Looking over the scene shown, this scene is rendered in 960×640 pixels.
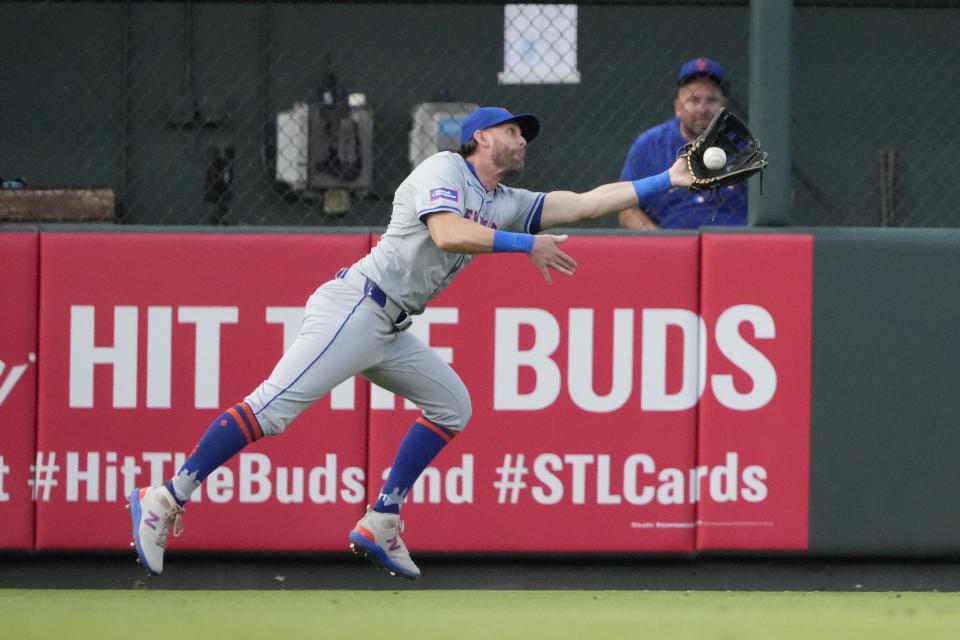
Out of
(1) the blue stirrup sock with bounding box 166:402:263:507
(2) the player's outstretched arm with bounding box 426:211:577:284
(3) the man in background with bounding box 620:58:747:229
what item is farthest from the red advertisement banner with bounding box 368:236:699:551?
(2) the player's outstretched arm with bounding box 426:211:577:284

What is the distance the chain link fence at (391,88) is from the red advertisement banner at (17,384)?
318 cm

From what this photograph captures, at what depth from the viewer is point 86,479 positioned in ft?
15.8

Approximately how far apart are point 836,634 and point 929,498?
1.33m

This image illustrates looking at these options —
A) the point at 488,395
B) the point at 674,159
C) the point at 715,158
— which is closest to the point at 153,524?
the point at 488,395

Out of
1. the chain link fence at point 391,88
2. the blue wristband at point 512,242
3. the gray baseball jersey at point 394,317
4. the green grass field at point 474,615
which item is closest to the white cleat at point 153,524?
the green grass field at point 474,615

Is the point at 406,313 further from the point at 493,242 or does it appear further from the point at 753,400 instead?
the point at 753,400

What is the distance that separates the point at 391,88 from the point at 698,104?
3.27m

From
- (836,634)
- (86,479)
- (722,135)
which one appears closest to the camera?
(836,634)

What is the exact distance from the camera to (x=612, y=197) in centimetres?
434

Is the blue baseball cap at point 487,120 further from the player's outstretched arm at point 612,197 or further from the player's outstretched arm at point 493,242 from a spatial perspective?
the player's outstretched arm at point 493,242

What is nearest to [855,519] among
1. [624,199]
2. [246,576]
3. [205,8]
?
[624,199]

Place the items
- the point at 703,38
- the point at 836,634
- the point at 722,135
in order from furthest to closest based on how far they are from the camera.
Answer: the point at 703,38
the point at 722,135
the point at 836,634

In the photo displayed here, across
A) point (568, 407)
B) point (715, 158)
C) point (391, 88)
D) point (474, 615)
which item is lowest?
point (474, 615)

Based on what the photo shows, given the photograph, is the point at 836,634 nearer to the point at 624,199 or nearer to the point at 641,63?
the point at 624,199
